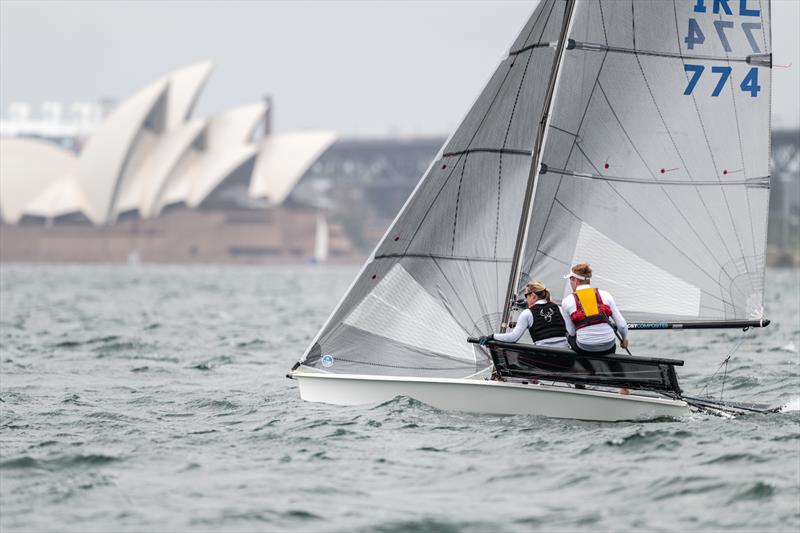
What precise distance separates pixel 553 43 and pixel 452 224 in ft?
5.12

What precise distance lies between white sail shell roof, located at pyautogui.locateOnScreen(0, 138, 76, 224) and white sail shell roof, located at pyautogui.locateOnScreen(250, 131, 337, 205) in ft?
35.8

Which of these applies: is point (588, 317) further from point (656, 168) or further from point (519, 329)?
point (656, 168)

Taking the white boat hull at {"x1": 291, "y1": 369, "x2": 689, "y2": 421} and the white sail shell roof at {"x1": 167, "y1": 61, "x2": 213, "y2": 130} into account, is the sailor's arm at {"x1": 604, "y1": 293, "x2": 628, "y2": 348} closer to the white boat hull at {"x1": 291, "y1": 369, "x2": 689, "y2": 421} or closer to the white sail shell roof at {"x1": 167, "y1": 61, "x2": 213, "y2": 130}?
the white boat hull at {"x1": 291, "y1": 369, "x2": 689, "y2": 421}

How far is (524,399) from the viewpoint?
29.5 feet

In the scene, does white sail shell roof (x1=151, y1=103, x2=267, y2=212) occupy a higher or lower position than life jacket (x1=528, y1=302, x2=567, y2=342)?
higher

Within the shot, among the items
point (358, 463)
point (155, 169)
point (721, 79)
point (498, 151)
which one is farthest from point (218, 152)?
point (358, 463)

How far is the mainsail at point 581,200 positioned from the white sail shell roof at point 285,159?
66.5m

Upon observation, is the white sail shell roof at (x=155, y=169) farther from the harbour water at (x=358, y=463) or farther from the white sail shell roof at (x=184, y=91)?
the harbour water at (x=358, y=463)

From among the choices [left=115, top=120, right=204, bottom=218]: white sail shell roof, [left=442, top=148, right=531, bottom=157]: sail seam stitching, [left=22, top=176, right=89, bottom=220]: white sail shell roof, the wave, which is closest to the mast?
[left=442, top=148, right=531, bottom=157]: sail seam stitching

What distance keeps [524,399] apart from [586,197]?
5.73ft

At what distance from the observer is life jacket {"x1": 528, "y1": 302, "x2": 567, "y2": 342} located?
917 centimetres

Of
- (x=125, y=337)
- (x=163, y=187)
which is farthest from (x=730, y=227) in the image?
(x=163, y=187)

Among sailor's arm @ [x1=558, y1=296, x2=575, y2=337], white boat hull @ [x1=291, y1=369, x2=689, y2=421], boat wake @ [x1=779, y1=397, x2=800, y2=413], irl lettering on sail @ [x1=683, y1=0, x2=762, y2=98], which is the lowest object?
boat wake @ [x1=779, y1=397, x2=800, y2=413]

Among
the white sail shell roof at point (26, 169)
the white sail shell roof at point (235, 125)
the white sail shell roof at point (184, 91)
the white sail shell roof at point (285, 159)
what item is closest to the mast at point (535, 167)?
the white sail shell roof at point (184, 91)
